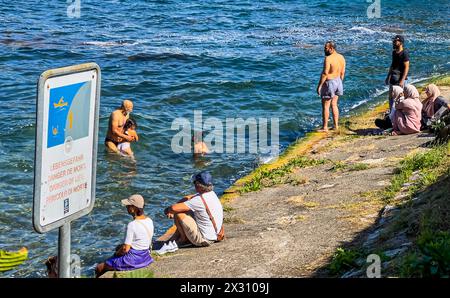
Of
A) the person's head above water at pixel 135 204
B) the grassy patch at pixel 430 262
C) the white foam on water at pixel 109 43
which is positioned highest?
the grassy patch at pixel 430 262

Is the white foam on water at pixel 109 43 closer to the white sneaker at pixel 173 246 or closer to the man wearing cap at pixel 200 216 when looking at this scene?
the white sneaker at pixel 173 246

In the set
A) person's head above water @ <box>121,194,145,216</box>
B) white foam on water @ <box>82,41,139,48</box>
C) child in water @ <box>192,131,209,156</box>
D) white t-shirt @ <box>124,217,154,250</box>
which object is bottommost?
child in water @ <box>192,131,209,156</box>

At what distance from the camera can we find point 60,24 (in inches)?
1208

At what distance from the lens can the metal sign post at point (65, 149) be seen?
4.08 metres

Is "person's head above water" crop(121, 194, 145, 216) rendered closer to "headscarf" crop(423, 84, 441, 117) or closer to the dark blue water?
the dark blue water

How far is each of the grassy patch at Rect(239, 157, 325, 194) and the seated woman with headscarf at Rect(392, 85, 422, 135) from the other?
1.76m

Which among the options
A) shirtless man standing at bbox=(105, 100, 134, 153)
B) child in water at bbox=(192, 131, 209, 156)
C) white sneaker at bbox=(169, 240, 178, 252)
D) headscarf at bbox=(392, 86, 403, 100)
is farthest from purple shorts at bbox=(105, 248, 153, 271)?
headscarf at bbox=(392, 86, 403, 100)

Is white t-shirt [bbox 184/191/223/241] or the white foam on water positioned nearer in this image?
white t-shirt [bbox 184/191/223/241]

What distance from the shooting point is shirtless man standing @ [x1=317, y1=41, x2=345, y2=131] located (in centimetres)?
1552

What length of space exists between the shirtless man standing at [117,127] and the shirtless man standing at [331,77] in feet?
11.9

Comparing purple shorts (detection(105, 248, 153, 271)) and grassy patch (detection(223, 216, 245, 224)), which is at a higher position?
purple shorts (detection(105, 248, 153, 271))

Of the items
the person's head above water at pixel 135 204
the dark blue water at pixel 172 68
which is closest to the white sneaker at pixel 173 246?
the person's head above water at pixel 135 204

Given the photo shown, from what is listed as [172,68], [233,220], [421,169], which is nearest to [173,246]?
[233,220]

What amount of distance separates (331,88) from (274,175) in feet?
10.8
